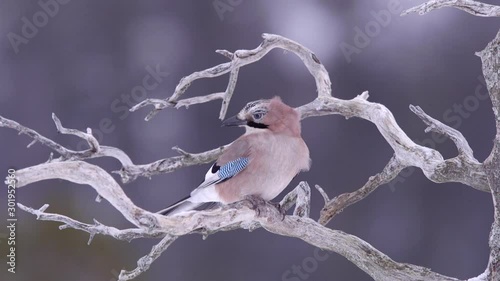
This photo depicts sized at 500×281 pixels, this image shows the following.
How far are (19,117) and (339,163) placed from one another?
114 centimetres

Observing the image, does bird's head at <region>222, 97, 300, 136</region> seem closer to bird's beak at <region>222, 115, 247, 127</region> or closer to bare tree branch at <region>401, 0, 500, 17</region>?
bird's beak at <region>222, 115, 247, 127</region>

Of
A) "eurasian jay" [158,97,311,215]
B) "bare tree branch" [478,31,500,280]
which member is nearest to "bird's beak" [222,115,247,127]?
"eurasian jay" [158,97,311,215]

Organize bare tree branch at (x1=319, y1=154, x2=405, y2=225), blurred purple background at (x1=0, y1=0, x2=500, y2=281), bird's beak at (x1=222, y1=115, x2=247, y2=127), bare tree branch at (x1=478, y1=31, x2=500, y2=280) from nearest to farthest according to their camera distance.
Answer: bare tree branch at (x1=478, y1=31, x2=500, y2=280)
bird's beak at (x1=222, y1=115, x2=247, y2=127)
bare tree branch at (x1=319, y1=154, x2=405, y2=225)
blurred purple background at (x1=0, y1=0, x2=500, y2=281)

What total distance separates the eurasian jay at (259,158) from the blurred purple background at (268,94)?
19.5 inches

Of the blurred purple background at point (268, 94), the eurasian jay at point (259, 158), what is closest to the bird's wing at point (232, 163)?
the eurasian jay at point (259, 158)

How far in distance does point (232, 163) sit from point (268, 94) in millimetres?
645

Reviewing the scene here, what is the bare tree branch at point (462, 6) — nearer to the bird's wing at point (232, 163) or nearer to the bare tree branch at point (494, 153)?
the bare tree branch at point (494, 153)

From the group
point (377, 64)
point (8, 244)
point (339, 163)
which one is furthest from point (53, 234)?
point (377, 64)

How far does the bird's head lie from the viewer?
1.64m

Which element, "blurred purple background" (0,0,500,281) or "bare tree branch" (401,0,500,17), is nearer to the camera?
"bare tree branch" (401,0,500,17)

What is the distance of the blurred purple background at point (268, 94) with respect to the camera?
2225 millimetres

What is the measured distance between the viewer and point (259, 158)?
1.64 m

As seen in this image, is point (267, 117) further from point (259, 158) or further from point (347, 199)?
point (347, 199)

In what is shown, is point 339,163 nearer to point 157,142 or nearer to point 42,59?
point 157,142
